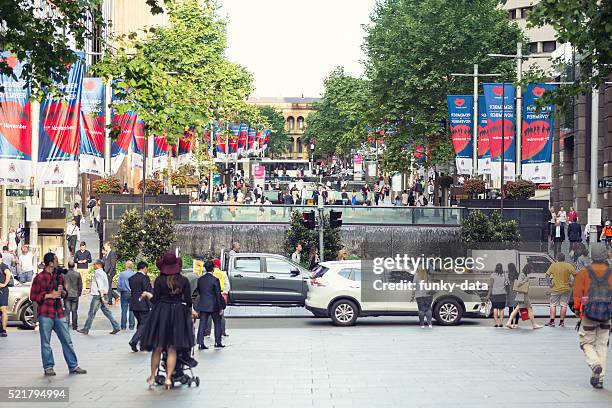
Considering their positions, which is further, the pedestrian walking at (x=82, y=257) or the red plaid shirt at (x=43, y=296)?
the pedestrian walking at (x=82, y=257)

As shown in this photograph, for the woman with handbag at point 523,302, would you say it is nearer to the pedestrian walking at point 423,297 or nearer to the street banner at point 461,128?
the pedestrian walking at point 423,297

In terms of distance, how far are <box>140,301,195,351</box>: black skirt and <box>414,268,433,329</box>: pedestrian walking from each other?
12265 millimetres

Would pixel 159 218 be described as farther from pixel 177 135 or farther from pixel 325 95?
pixel 325 95

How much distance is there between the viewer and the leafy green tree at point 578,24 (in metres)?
18.3

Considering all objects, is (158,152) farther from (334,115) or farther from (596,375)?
(334,115)

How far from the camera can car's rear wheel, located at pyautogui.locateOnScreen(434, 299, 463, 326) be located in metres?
28.2

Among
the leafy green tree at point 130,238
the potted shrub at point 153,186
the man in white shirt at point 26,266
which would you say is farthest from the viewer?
the potted shrub at point 153,186

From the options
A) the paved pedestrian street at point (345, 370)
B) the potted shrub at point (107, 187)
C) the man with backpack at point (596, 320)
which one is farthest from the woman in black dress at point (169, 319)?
the potted shrub at point (107, 187)

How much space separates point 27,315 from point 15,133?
178 inches

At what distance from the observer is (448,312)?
2820cm

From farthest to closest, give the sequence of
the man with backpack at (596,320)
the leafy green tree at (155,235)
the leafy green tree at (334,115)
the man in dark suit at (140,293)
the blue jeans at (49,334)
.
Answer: the leafy green tree at (334,115) → the leafy green tree at (155,235) → the man in dark suit at (140,293) → the blue jeans at (49,334) → the man with backpack at (596,320)

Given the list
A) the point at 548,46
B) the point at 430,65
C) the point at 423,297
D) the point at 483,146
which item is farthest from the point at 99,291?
the point at 548,46

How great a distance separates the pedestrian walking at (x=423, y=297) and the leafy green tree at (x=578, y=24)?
26.5 feet

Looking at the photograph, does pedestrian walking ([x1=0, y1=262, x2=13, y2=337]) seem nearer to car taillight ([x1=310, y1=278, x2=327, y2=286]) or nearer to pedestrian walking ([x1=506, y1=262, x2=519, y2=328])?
car taillight ([x1=310, y1=278, x2=327, y2=286])
